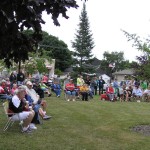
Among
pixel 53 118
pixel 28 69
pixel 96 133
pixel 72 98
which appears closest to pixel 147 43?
pixel 96 133

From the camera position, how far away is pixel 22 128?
974cm

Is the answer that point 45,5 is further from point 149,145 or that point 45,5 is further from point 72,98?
point 72,98

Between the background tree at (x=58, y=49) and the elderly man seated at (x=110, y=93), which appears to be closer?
the elderly man seated at (x=110, y=93)

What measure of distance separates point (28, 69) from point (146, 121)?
23.7 metres

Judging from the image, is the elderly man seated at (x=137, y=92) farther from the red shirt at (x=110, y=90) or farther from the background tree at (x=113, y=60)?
the background tree at (x=113, y=60)

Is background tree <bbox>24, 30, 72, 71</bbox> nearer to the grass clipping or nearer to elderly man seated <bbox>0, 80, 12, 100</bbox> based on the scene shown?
elderly man seated <bbox>0, 80, 12, 100</bbox>

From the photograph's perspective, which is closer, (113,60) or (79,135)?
(79,135)

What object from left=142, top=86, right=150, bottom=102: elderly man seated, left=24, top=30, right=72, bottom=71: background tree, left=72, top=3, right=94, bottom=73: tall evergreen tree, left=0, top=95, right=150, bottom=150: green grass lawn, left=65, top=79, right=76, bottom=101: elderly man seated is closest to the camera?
left=0, top=95, right=150, bottom=150: green grass lawn

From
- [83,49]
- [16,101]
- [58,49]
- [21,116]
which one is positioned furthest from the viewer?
[58,49]

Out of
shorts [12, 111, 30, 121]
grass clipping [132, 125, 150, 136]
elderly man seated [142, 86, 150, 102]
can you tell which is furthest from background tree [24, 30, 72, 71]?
shorts [12, 111, 30, 121]

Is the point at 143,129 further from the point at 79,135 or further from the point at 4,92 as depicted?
the point at 4,92

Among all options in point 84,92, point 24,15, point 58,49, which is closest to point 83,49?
point 58,49

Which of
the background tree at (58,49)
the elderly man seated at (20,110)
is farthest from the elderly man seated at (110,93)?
the background tree at (58,49)

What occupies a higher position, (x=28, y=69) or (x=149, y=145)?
(x=28, y=69)
